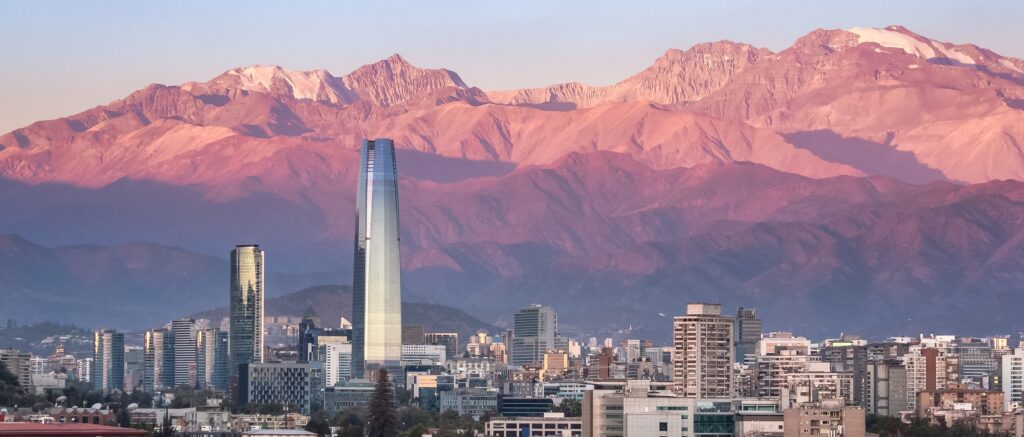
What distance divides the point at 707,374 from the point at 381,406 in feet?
128

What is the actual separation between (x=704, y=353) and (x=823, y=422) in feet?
198

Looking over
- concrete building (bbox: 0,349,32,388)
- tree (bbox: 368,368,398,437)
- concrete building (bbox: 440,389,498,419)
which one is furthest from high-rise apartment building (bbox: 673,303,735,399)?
concrete building (bbox: 0,349,32,388)

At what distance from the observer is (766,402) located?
369 feet

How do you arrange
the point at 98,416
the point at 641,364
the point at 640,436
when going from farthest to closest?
the point at 641,364
the point at 98,416
the point at 640,436

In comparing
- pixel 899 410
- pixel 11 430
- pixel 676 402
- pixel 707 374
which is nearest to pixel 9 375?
pixel 707 374

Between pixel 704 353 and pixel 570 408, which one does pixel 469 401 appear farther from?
pixel 570 408

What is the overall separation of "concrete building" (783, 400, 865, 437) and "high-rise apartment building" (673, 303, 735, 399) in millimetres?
44054

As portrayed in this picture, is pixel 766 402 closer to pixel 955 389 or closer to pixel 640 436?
pixel 640 436

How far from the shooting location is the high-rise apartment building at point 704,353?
494 ft

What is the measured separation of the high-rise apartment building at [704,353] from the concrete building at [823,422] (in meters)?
44.1

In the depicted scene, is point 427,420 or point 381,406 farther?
point 427,420

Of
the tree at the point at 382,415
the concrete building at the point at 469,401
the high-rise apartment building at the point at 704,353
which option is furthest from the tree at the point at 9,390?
the high-rise apartment building at the point at 704,353

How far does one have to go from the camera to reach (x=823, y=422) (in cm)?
9725

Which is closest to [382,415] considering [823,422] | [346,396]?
[823,422]
